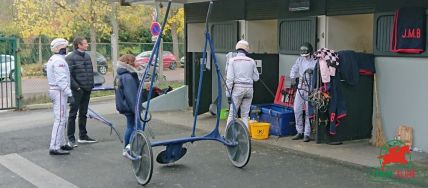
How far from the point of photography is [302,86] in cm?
871

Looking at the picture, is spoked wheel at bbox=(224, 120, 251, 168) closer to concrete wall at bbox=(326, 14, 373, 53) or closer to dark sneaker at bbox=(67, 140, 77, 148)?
dark sneaker at bbox=(67, 140, 77, 148)

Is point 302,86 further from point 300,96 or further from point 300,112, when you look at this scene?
point 300,112

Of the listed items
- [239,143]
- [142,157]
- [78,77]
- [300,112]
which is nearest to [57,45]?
[78,77]

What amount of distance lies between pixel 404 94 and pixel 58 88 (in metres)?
5.06

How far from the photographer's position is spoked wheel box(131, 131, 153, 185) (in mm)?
6156

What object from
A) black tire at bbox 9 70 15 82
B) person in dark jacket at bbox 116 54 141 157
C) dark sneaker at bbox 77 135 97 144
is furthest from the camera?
black tire at bbox 9 70 15 82

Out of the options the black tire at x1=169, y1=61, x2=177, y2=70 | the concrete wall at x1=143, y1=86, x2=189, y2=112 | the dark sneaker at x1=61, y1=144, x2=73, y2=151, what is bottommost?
the dark sneaker at x1=61, y1=144, x2=73, y2=151

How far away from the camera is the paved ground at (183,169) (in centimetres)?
647

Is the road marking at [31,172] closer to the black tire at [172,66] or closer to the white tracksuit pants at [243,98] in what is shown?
the white tracksuit pants at [243,98]

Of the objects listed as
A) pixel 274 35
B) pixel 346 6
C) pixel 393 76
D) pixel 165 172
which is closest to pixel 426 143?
pixel 393 76

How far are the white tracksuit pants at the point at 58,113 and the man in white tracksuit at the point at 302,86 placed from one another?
11.9 feet

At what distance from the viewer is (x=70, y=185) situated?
21.1ft

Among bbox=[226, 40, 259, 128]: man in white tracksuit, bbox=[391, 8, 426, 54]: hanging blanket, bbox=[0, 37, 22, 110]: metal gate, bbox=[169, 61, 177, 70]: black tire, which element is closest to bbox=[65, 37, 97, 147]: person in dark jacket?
bbox=[226, 40, 259, 128]: man in white tracksuit

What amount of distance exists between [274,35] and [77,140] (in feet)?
15.4
